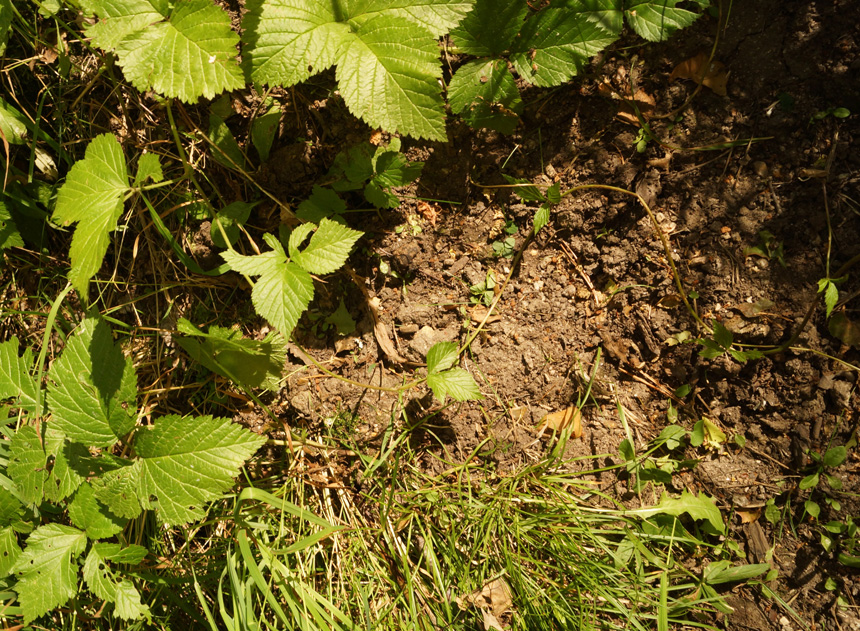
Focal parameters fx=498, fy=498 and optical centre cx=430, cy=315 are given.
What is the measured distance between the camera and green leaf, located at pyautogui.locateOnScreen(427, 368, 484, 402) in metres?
1.82

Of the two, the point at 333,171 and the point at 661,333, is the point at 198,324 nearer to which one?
the point at 333,171

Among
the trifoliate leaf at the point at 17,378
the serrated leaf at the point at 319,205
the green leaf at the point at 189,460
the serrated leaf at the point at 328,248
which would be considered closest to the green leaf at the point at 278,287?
the serrated leaf at the point at 328,248

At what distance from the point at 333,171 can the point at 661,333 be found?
4.69 ft

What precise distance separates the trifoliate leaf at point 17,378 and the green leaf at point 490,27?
202 centimetres

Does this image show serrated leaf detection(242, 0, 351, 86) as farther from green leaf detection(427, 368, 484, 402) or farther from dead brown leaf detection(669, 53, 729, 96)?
dead brown leaf detection(669, 53, 729, 96)

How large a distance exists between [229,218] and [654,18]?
5.65 feet

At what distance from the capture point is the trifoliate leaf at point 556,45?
1691 mm

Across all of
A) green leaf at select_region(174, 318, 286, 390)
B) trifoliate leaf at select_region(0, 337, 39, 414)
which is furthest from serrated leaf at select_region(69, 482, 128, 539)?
green leaf at select_region(174, 318, 286, 390)

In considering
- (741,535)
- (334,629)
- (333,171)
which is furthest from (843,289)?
(334,629)

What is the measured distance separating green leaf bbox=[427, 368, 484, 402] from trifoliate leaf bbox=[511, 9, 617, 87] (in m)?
1.07

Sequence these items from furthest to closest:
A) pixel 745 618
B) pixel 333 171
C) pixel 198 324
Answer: pixel 198 324 → pixel 333 171 → pixel 745 618

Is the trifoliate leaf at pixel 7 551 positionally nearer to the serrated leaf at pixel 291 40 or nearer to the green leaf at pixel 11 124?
the green leaf at pixel 11 124

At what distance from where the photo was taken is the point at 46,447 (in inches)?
72.2

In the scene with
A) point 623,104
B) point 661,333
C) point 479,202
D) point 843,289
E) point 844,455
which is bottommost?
point 844,455
